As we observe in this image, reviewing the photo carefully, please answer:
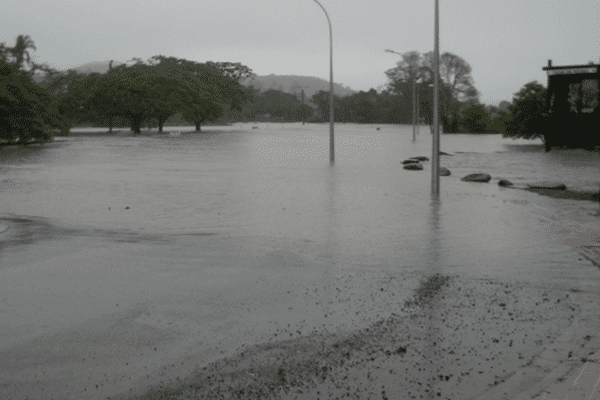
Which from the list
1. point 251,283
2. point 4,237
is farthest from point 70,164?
point 251,283

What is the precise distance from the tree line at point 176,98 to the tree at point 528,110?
0.22 feet

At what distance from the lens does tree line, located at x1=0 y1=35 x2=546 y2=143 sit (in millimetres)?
46688

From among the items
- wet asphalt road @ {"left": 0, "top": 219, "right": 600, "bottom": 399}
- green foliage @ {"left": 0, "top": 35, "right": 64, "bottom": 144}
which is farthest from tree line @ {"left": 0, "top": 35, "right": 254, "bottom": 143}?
wet asphalt road @ {"left": 0, "top": 219, "right": 600, "bottom": 399}

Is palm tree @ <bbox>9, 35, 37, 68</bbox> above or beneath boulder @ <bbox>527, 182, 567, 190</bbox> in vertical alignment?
above

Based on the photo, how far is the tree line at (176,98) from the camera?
4669 cm

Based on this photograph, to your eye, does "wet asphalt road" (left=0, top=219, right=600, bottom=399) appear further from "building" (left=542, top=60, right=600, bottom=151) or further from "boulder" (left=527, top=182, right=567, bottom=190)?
"building" (left=542, top=60, right=600, bottom=151)

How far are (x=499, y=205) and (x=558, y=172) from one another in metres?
10.9

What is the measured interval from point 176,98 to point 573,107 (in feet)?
135

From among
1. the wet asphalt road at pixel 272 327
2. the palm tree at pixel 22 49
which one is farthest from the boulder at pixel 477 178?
the palm tree at pixel 22 49

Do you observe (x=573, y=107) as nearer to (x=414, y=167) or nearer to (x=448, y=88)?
(x=414, y=167)

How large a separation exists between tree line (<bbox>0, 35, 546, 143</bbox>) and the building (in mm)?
5555

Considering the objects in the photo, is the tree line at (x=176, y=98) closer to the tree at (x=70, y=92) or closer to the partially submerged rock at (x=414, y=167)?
the tree at (x=70, y=92)

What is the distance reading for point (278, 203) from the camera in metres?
16.2

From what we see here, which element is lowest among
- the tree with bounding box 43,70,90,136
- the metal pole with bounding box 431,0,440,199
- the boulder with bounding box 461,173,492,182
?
the boulder with bounding box 461,173,492,182
